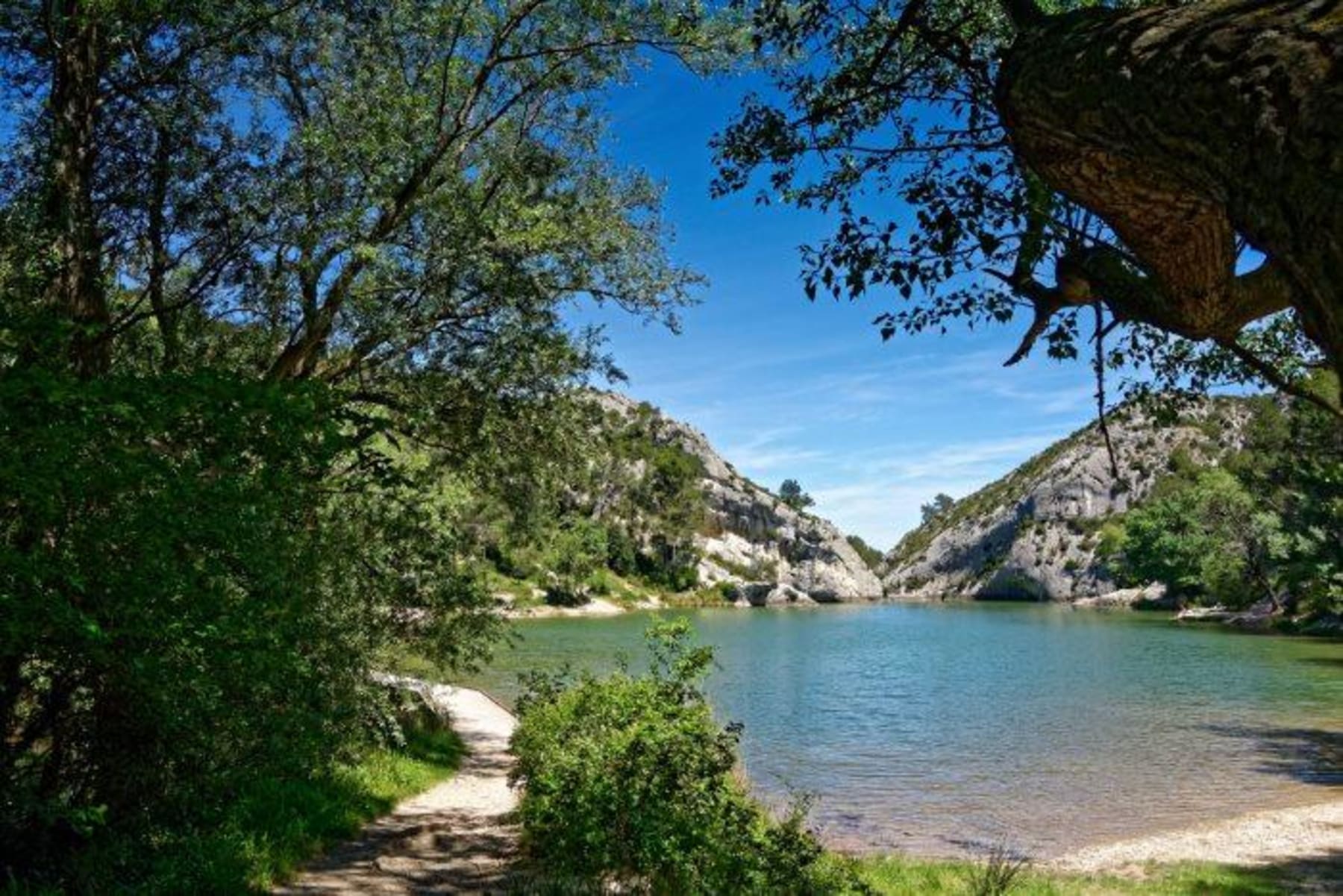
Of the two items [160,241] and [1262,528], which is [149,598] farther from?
[1262,528]

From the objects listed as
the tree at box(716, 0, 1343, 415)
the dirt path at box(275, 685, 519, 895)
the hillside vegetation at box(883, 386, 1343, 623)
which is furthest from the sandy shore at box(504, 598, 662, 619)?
the tree at box(716, 0, 1343, 415)

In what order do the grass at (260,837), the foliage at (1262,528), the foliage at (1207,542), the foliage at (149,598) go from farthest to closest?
the foliage at (1207,542) < the foliage at (1262,528) < the grass at (260,837) < the foliage at (149,598)

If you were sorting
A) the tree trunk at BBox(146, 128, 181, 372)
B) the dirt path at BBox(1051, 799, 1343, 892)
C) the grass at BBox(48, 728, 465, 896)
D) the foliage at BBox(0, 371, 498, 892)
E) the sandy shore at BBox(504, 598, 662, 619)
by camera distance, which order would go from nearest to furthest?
the foliage at BBox(0, 371, 498, 892) → the grass at BBox(48, 728, 465, 896) → the tree trunk at BBox(146, 128, 181, 372) → the dirt path at BBox(1051, 799, 1343, 892) → the sandy shore at BBox(504, 598, 662, 619)

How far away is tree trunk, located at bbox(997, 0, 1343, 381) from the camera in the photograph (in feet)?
7.27

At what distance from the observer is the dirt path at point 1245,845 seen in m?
15.7

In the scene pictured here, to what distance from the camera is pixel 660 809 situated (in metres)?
9.55

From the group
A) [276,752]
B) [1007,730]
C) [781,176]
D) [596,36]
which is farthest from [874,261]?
[1007,730]

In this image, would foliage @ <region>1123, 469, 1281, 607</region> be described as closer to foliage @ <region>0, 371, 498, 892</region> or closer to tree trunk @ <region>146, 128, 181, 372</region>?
tree trunk @ <region>146, 128, 181, 372</region>

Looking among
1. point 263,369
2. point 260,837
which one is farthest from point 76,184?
point 260,837

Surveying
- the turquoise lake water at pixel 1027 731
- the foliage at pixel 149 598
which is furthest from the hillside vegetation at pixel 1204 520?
the turquoise lake water at pixel 1027 731

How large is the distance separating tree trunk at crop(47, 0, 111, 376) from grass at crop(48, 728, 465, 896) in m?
5.75

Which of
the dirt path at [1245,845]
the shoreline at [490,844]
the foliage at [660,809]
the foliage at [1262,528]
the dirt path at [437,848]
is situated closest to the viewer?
the foliage at [660,809]

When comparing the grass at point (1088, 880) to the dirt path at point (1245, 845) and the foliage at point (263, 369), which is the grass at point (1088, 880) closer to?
the dirt path at point (1245, 845)

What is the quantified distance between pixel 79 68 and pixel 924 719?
32123 mm
